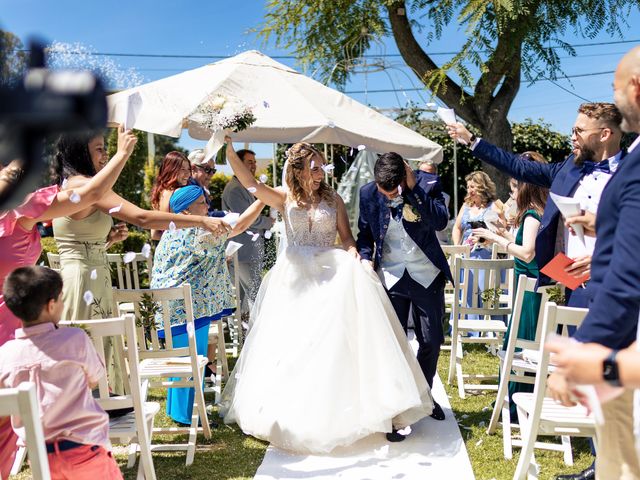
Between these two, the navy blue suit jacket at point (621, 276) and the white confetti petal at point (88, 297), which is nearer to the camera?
the navy blue suit jacket at point (621, 276)

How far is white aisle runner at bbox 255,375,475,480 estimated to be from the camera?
3.69m

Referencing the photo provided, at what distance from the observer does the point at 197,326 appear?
484cm

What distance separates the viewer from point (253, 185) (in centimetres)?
440

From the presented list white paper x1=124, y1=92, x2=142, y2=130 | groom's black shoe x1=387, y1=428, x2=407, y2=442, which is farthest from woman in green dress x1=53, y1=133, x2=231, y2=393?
groom's black shoe x1=387, y1=428, x2=407, y2=442

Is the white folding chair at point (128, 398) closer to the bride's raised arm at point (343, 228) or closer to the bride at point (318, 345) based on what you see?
the bride at point (318, 345)

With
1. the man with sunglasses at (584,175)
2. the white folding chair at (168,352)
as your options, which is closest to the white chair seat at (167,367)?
the white folding chair at (168,352)

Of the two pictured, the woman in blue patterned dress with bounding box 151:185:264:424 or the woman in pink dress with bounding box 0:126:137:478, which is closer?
the woman in pink dress with bounding box 0:126:137:478

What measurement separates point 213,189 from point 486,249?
12.2m

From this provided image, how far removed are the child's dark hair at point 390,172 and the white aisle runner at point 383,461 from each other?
5.78ft

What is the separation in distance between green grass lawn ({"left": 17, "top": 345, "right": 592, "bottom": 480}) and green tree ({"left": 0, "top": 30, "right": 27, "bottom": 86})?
3.61 m

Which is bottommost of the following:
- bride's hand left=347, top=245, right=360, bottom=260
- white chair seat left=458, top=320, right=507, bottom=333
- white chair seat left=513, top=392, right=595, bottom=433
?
white chair seat left=458, top=320, right=507, bottom=333

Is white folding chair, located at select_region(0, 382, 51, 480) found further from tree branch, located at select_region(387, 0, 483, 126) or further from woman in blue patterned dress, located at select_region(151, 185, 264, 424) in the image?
tree branch, located at select_region(387, 0, 483, 126)

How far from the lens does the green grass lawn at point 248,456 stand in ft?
12.4

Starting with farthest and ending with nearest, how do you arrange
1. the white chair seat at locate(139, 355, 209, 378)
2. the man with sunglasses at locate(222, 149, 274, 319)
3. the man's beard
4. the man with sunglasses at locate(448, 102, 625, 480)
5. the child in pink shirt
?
1. the man with sunglasses at locate(222, 149, 274, 319)
2. the white chair seat at locate(139, 355, 209, 378)
3. the man's beard
4. the man with sunglasses at locate(448, 102, 625, 480)
5. the child in pink shirt
